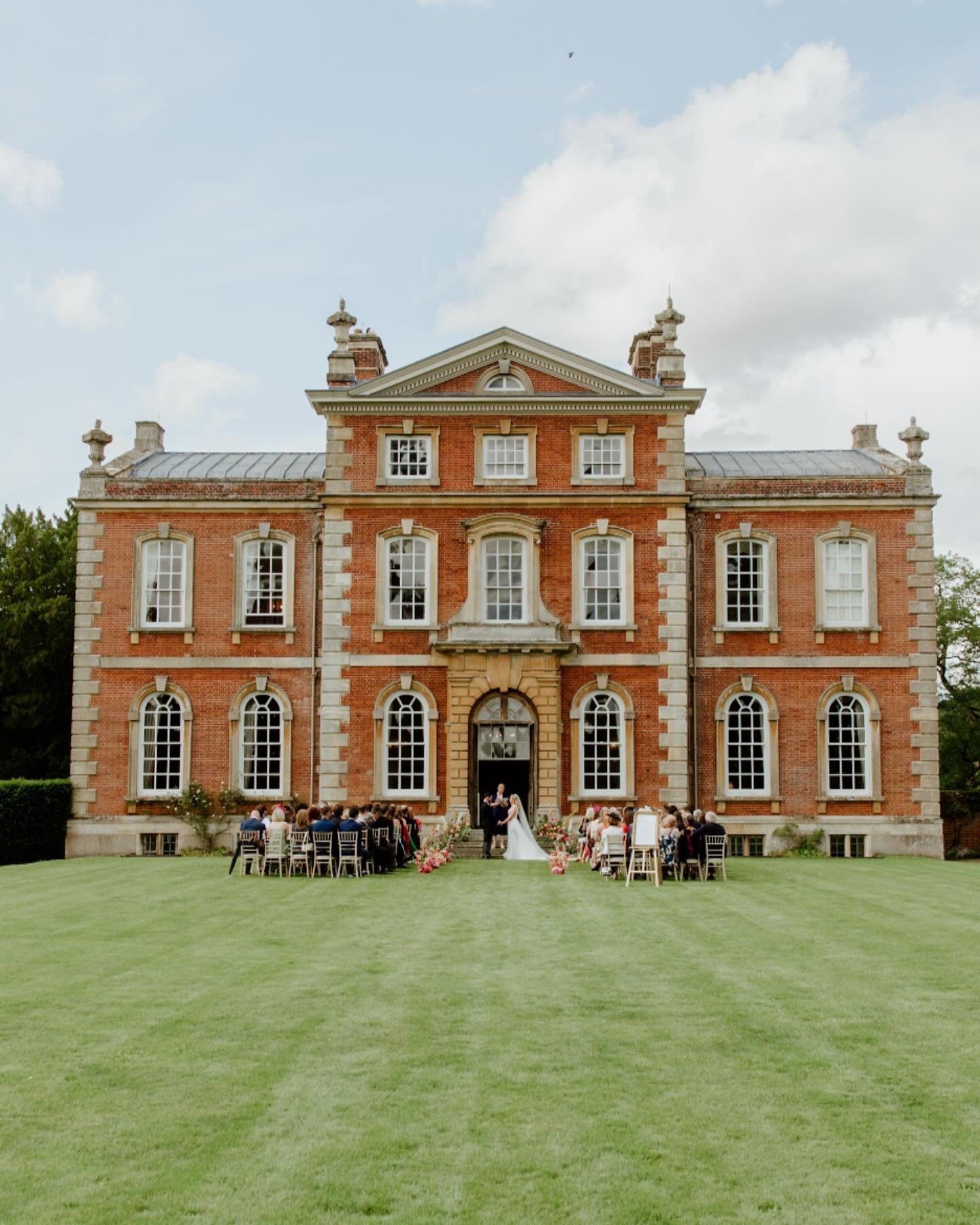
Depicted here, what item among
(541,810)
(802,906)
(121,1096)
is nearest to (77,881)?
(541,810)

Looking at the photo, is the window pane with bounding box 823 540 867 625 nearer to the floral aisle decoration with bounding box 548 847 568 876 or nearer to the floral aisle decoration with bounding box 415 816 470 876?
the floral aisle decoration with bounding box 415 816 470 876

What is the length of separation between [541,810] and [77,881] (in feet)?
34.9

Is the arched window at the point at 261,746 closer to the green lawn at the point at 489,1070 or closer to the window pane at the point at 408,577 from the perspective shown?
the window pane at the point at 408,577

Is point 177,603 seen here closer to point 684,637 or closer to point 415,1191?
point 684,637

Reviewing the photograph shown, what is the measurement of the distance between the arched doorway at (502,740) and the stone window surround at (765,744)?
14.8 feet

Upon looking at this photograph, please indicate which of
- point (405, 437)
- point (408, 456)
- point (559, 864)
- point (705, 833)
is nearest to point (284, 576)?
point (408, 456)

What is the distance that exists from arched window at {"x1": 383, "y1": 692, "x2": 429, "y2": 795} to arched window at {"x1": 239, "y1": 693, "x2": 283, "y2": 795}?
277cm

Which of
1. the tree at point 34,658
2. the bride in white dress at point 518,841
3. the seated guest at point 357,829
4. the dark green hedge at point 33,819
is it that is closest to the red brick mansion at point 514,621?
the dark green hedge at point 33,819

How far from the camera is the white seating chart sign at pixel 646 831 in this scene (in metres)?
22.4

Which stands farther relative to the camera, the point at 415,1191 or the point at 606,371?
the point at 606,371

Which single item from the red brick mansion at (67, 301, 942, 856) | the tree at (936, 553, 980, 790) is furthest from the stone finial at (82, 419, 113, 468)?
the tree at (936, 553, 980, 790)

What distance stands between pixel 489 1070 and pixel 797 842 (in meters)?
23.5

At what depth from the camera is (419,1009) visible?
10984 mm

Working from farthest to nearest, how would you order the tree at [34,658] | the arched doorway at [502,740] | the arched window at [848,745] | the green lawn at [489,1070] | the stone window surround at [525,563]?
the tree at [34,658] → the arched window at [848,745] → the stone window surround at [525,563] → the arched doorway at [502,740] → the green lawn at [489,1070]
